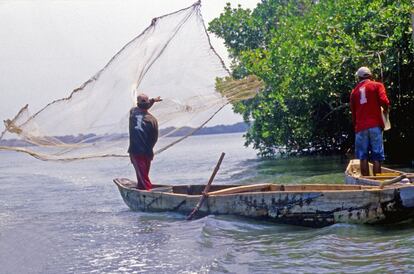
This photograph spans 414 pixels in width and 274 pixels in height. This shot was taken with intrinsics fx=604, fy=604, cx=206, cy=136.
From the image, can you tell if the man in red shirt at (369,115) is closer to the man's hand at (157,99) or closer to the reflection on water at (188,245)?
the reflection on water at (188,245)

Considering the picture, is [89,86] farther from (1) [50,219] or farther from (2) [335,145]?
(2) [335,145]

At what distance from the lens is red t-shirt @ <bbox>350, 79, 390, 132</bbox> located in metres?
9.63

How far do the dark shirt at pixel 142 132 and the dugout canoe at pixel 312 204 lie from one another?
3.35 feet

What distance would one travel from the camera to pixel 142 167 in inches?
458

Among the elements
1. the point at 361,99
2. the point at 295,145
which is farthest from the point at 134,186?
the point at 295,145

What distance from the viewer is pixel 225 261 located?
7.59 metres

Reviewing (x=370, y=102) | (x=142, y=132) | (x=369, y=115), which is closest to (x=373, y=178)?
(x=369, y=115)

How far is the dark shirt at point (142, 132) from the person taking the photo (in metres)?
11.1

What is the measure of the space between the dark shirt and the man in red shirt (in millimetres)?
3666

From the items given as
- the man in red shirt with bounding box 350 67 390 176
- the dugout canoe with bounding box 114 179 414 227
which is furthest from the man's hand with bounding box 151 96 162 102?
the man in red shirt with bounding box 350 67 390 176

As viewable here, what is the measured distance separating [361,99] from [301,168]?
10.7m

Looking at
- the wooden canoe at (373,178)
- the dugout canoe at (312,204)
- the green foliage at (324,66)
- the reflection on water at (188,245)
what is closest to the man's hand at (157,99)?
the dugout canoe at (312,204)

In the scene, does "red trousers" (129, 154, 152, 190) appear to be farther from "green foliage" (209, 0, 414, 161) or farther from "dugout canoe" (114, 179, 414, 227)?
"green foliage" (209, 0, 414, 161)

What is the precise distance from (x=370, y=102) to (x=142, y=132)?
415 cm
